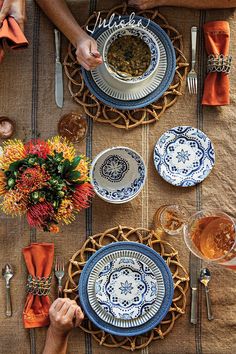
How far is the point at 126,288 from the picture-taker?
1.92 meters

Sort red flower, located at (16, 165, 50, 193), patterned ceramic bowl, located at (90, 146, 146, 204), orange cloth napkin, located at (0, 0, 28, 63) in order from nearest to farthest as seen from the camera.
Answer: red flower, located at (16, 165, 50, 193) → orange cloth napkin, located at (0, 0, 28, 63) → patterned ceramic bowl, located at (90, 146, 146, 204)

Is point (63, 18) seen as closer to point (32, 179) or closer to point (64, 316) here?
point (32, 179)

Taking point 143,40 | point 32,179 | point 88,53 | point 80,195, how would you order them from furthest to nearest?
1. point 143,40
2. point 88,53
3. point 80,195
4. point 32,179

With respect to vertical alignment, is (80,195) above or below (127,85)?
below

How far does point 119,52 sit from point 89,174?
42 centimetres

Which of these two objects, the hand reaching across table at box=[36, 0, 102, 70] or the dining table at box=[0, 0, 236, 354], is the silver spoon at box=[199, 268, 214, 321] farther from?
the hand reaching across table at box=[36, 0, 102, 70]

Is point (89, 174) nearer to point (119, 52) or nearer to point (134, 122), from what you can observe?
point (134, 122)

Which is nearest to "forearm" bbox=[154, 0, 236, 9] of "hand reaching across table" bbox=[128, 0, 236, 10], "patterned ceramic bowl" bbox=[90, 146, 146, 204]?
"hand reaching across table" bbox=[128, 0, 236, 10]

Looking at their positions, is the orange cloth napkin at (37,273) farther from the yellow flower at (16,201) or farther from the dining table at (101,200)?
the yellow flower at (16,201)

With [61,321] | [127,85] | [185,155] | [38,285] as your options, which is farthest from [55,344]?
[127,85]

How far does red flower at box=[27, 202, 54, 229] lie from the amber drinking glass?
47 centimetres

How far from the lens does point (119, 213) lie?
1.95 meters

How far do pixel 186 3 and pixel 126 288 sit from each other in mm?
974

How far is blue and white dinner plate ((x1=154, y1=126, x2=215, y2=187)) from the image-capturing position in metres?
1.95
